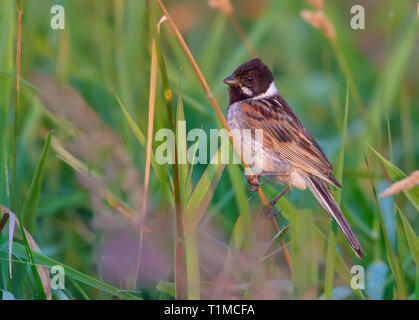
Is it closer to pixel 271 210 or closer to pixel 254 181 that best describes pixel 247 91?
pixel 254 181

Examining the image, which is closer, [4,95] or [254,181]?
[4,95]

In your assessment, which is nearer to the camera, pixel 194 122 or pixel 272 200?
pixel 272 200

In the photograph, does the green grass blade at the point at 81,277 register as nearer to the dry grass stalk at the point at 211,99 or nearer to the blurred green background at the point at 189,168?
the blurred green background at the point at 189,168

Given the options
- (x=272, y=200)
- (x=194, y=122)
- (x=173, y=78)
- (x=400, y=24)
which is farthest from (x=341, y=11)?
(x=272, y=200)

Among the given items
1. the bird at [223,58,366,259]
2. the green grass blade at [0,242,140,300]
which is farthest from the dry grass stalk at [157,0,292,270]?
the green grass blade at [0,242,140,300]

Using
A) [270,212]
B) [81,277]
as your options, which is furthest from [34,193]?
[270,212]

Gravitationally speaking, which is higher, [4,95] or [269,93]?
[269,93]
